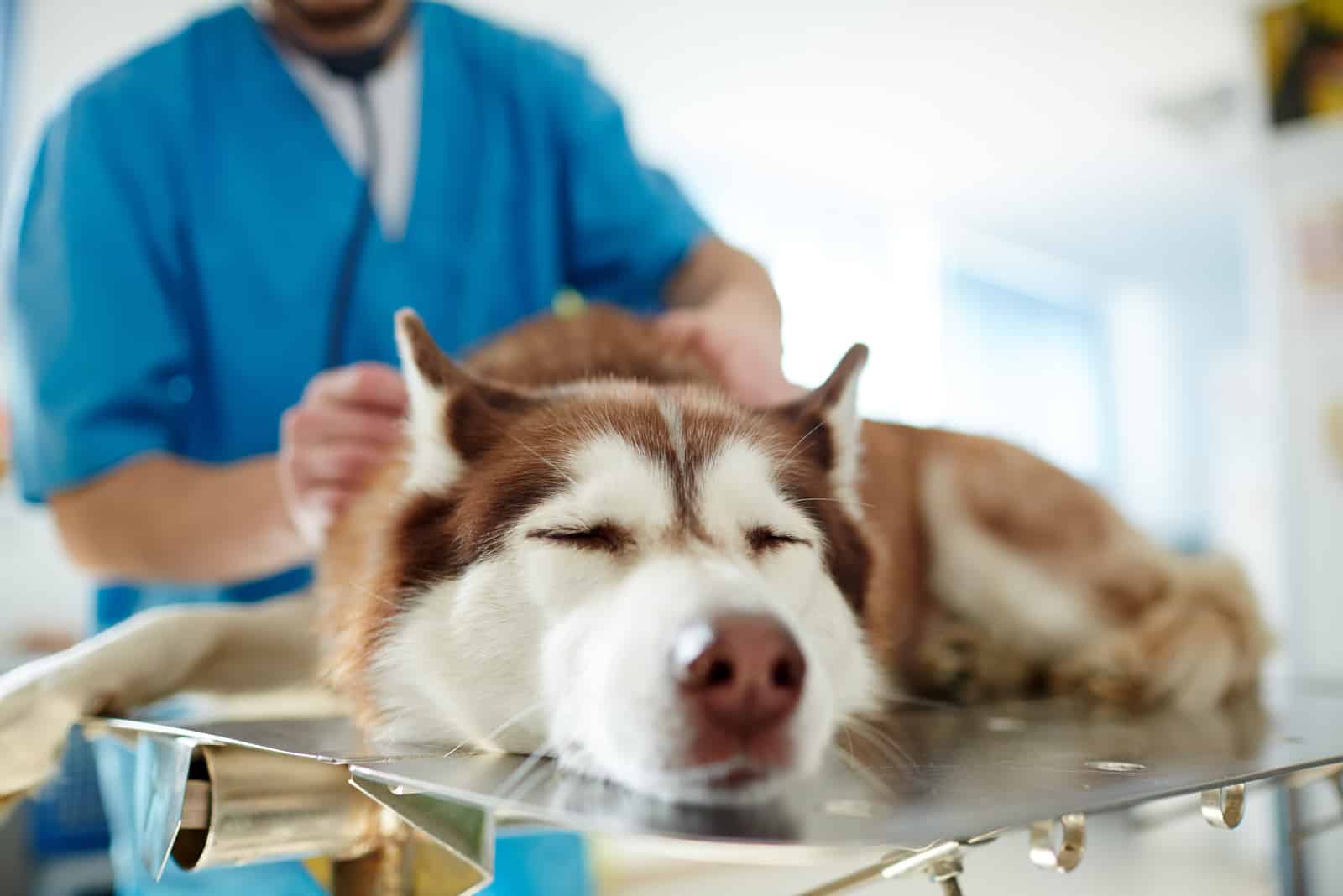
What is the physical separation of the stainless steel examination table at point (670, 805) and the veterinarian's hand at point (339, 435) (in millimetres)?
249

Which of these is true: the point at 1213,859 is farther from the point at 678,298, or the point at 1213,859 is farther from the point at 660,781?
the point at 660,781

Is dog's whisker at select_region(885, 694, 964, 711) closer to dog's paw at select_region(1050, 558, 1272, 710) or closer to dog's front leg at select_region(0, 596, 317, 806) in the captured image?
dog's paw at select_region(1050, 558, 1272, 710)

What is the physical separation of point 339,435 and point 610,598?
449 millimetres

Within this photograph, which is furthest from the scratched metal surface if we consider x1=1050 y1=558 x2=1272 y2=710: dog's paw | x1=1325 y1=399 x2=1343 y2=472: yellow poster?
x1=1325 y1=399 x2=1343 y2=472: yellow poster

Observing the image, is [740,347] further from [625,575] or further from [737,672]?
[737,672]

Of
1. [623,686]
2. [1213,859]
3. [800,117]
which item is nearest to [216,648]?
[623,686]

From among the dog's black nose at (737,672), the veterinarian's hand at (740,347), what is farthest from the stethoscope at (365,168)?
the dog's black nose at (737,672)

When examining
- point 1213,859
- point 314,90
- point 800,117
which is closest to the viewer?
point 314,90

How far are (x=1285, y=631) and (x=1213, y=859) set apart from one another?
86cm

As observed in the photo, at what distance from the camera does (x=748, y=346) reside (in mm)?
1059

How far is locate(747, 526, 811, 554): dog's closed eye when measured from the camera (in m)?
0.67

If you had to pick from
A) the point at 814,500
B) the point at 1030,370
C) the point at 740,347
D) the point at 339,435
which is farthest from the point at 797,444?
the point at 1030,370

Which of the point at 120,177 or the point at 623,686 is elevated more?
the point at 120,177

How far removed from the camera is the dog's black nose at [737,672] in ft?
1.56
